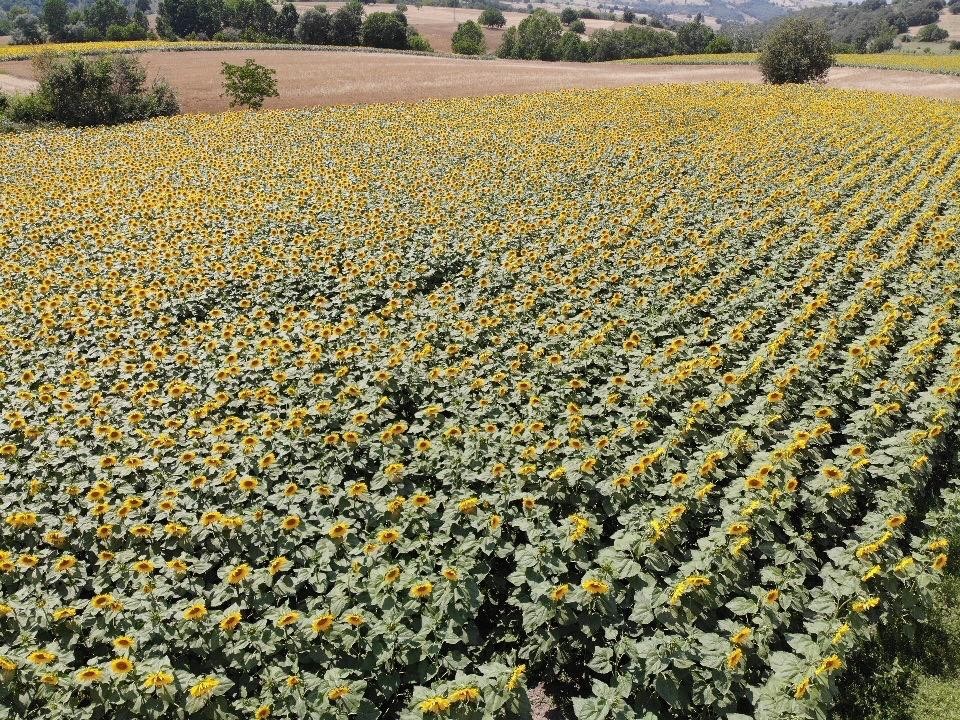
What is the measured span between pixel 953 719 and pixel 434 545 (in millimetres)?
3753

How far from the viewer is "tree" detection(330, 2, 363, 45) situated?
7988 centimetres

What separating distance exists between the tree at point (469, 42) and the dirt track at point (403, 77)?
3146 centimetres

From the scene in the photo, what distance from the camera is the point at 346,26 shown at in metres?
80.8

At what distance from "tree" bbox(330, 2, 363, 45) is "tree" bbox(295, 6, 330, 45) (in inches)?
34.6

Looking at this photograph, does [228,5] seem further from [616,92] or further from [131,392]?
[131,392]

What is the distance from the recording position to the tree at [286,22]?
318ft

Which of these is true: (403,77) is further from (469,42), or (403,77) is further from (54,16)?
(54,16)

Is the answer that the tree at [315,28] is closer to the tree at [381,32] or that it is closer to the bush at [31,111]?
the tree at [381,32]

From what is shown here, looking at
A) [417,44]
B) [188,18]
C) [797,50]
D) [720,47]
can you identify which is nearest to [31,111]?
[797,50]

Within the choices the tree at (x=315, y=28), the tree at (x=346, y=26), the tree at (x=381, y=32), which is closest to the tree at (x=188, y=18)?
the tree at (x=315, y=28)

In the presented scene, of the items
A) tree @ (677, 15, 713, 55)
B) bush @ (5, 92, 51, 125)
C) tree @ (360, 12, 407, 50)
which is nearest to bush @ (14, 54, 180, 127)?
bush @ (5, 92, 51, 125)

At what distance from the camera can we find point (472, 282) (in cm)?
1017

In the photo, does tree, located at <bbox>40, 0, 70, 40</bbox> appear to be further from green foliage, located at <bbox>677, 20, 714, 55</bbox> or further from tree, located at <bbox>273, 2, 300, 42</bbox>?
green foliage, located at <bbox>677, 20, 714, 55</bbox>

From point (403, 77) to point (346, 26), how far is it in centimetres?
4250
